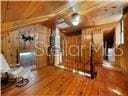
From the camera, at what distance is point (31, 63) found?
514 centimetres

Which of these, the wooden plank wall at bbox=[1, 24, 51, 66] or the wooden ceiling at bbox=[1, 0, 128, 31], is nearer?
the wooden ceiling at bbox=[1, 0, 128, 31]

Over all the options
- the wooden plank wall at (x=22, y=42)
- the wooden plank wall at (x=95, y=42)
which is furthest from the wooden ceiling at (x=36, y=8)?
the wooden plank wall at (x=95, y=42)

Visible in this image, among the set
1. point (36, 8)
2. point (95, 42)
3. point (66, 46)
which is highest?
point (36, 8)

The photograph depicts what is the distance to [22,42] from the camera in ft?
15.3

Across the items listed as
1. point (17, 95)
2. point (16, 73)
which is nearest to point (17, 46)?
point (16, 73)

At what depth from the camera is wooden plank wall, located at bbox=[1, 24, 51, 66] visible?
12.9ft

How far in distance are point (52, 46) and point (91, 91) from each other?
3821 millimetres

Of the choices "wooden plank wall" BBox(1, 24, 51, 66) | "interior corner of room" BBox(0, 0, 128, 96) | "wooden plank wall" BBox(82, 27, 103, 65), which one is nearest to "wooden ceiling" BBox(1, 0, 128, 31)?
"interior corner of room" BBox(0, 0, 128, 96)

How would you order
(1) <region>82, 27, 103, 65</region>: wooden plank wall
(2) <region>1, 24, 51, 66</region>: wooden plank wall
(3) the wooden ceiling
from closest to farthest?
(3) the wooden ceiling, (2) <region>1, 24, 51, 66</region>: wooden plank wall, (1) <region>82, 27, 103, 65</region>: wooden plank wall

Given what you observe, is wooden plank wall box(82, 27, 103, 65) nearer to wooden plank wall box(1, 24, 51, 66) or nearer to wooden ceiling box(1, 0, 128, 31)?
wooden plank wall box(1, 24, 51, 66)

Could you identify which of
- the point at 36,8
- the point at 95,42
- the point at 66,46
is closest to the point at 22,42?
the point at 36,8

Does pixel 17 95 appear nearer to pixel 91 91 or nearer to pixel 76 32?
pixel 91 91

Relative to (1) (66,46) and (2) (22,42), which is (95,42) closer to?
(1) (66,46)

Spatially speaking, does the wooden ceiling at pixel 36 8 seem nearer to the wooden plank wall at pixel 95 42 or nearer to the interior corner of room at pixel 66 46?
the interior corner of room at pixel 66 46
